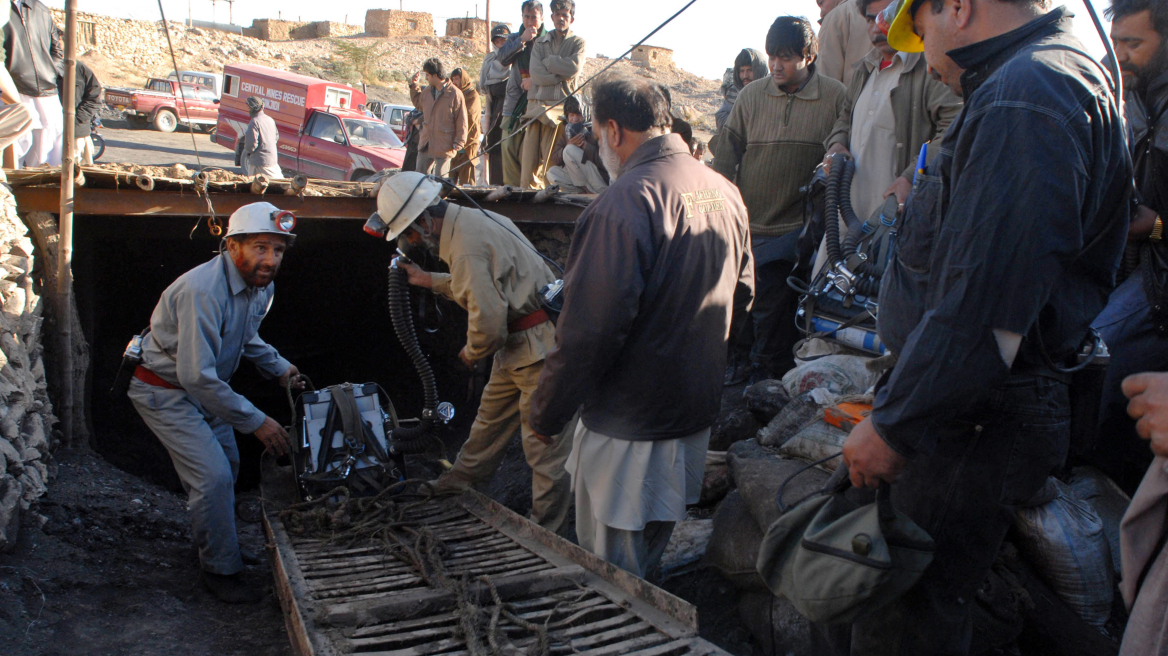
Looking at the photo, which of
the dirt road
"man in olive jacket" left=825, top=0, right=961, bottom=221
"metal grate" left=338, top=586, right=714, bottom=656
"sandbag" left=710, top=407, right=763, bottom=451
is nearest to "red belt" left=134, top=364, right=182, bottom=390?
"metal grate" left=338, top=586, right=714, bottom=656

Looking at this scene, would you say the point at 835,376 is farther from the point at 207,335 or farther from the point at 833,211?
the point at 207,335

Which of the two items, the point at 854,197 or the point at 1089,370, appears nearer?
the point at 1089,370

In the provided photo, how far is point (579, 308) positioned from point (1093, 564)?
6.85 ft

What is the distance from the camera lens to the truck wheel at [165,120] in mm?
21000

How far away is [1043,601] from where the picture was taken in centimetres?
298

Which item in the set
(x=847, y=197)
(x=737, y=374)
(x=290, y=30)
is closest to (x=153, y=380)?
(x=737, y=374)

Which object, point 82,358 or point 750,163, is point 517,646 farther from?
point 82,358

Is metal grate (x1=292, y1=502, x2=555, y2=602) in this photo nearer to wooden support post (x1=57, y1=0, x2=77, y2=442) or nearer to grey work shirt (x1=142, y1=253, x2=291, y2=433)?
Answer: grey work shirt (x1=142, y1=253, x2=291, y2=433)

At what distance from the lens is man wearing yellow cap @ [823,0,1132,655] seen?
1600 millimetres

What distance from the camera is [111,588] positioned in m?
3.84

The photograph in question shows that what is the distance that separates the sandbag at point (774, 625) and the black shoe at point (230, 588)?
2.47m

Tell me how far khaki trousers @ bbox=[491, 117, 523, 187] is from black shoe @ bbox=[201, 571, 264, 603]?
5470 mm

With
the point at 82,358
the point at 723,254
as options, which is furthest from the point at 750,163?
the point at 82,358

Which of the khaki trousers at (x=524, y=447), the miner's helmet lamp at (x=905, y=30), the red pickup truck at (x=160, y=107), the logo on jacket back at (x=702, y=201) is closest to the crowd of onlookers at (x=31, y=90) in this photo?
the khaki trousers at (x=524, y=447)
